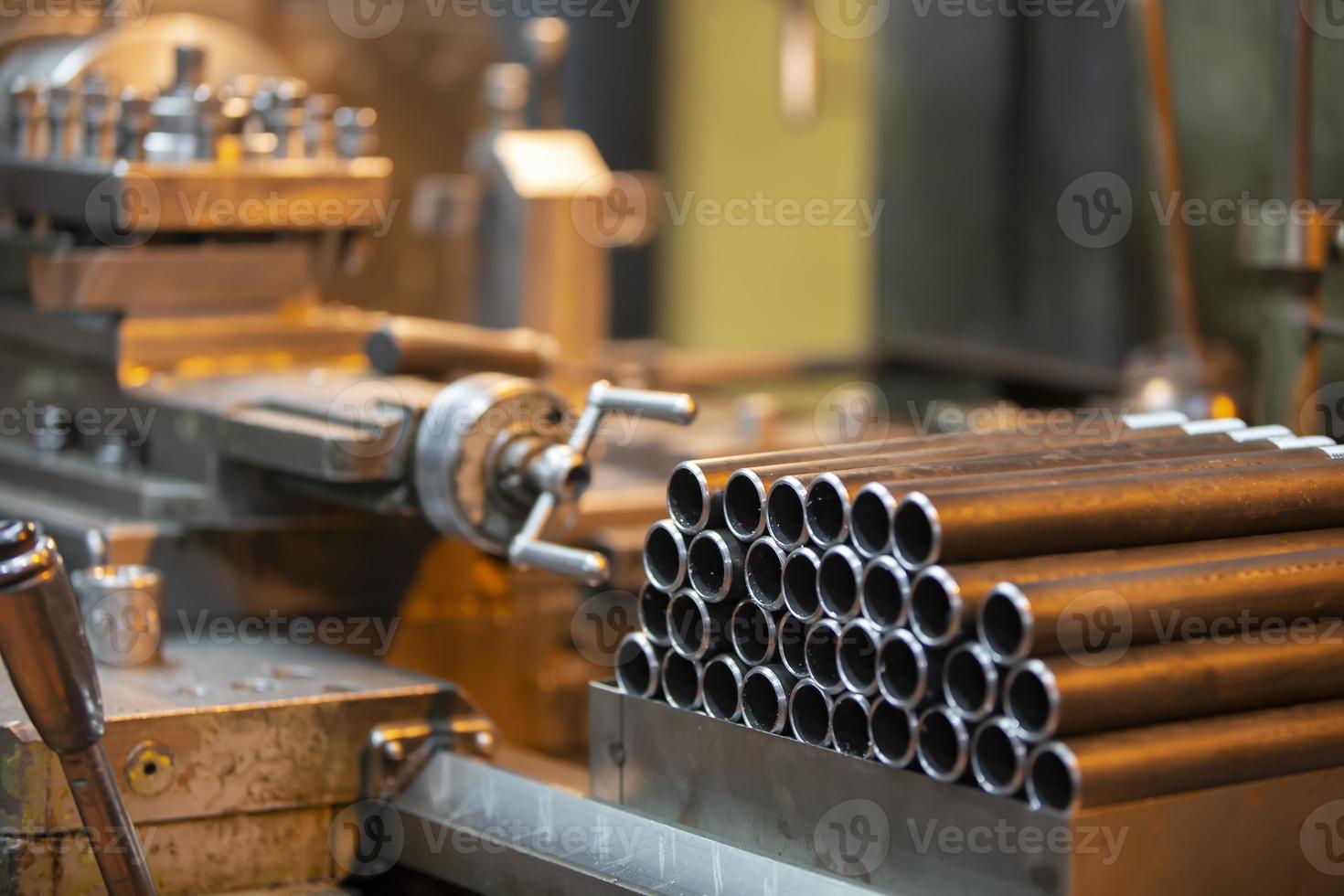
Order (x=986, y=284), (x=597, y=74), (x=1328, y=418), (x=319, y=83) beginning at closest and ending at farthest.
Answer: (x=1328, y=418) < (x=319, y=83) < (x=986, y=284) < (x=597, y=74)

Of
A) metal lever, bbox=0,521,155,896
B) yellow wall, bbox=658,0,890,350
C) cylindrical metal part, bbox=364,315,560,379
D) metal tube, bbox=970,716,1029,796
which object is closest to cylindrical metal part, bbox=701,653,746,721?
metal tube, bbox=970,716,1029,796

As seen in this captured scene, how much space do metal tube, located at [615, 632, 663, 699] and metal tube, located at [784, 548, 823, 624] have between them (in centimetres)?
16

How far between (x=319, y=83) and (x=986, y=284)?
1.39 m

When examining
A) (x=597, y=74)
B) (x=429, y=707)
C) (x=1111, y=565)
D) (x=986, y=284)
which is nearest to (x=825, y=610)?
(x=1111, y=565)

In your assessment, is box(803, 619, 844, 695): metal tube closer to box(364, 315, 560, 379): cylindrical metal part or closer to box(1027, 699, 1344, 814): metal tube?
box(1027, 699, 1344, 814): metal tube

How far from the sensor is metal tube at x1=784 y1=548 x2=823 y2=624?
130 centimetres

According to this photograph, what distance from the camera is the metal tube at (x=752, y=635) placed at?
4.41 feet

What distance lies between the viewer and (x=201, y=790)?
1586mm

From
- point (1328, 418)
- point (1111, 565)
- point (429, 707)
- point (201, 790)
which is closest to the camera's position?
point (1111, 565)

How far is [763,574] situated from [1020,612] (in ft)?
0.74

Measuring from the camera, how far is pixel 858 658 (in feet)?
4.21

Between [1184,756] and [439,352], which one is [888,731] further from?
[439,352]

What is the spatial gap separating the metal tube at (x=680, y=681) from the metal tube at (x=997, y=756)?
0.27 meters

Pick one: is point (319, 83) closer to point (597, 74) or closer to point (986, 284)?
point (986, 284)
